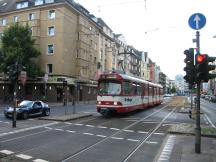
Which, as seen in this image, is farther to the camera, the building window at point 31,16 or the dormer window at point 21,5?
the dormer window at point 21,5

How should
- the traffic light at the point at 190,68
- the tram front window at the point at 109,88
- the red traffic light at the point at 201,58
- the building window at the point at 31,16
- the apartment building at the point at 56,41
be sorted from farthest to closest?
the building window at the point at 31,16
the apartment building at the point at 56,41
the tram front window at the point at 109,88
the traffic light at the point at 190,68
the red traffic light at the point at 201,58

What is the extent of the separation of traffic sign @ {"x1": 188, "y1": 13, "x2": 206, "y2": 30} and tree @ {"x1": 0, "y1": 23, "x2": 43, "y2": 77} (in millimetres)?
40926

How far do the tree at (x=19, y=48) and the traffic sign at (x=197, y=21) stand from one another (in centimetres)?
4093

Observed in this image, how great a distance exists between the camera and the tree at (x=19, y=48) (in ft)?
165

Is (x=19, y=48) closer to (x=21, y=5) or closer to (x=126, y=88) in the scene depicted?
(x=21, y=5)

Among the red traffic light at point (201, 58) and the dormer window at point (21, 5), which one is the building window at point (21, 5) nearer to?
the dormer window at point (21, 5)

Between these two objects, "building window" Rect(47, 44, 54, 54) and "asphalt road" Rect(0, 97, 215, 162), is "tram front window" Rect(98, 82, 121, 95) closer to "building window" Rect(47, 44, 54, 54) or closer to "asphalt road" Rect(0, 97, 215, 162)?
"asphalt road" Rect(0, 97, 215, 162)

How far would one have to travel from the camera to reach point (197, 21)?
1162cm

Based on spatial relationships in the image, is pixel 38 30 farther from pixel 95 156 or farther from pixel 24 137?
pixel 95 156

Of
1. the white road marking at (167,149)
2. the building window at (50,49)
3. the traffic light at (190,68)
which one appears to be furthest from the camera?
the building window at (50,49)

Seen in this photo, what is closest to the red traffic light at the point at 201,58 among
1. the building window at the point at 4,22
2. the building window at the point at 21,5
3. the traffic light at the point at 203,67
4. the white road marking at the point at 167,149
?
the traffic light at the point at 203,67

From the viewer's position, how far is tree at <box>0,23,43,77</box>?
50.2 meters

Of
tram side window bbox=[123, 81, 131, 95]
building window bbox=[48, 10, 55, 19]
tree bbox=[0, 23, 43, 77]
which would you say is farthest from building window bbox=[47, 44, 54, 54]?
tram side window bbox=[123, 81, 131, 95]

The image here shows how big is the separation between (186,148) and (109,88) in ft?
42.7
